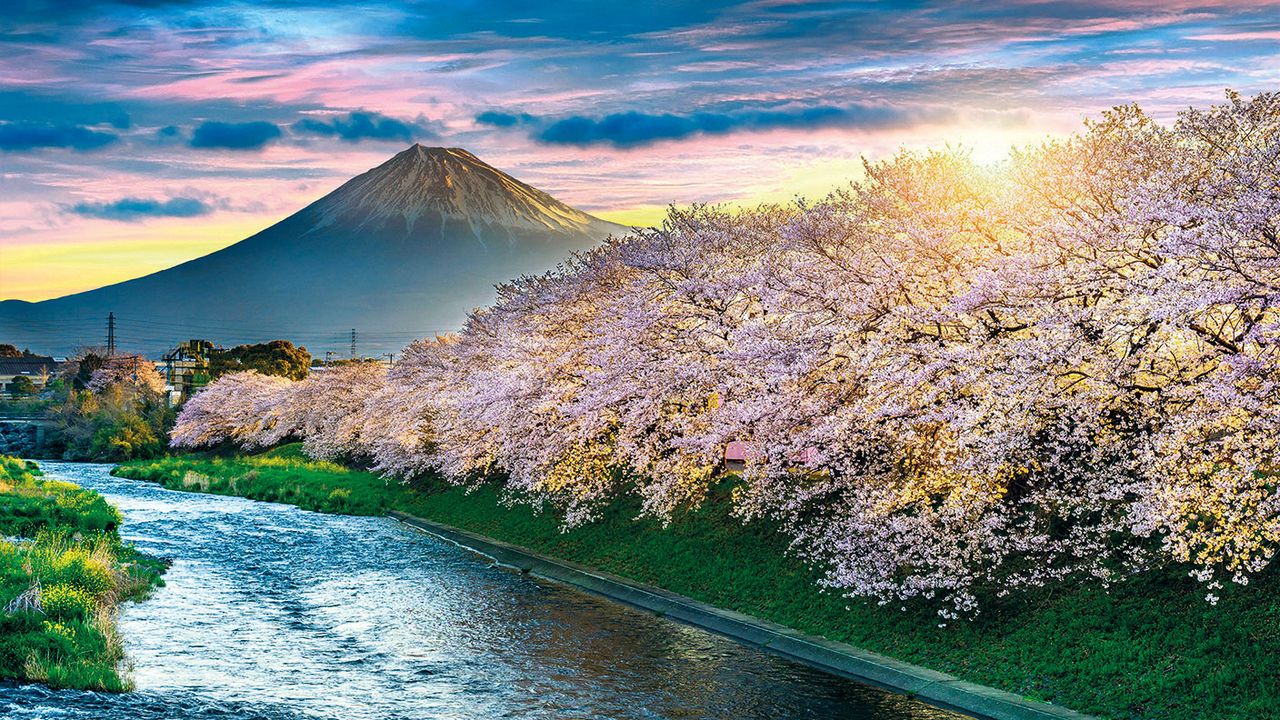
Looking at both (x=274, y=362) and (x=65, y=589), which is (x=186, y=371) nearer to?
(x=274, y=362)

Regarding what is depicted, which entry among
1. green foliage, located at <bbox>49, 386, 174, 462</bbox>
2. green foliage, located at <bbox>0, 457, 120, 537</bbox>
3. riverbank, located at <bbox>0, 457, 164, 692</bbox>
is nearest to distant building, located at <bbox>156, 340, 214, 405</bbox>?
green foliage, located at <bbox>49, 386, 174, 462</bbox>

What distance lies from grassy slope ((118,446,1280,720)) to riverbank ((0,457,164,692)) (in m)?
13.8

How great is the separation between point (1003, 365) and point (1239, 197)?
4.69 metres

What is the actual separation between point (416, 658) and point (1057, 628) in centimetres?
1269

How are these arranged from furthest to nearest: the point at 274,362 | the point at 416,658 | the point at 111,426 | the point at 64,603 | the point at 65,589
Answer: the point at 274,362
the point at 111,426
the point at 65,589
the point at 64,603
the point at 416,658

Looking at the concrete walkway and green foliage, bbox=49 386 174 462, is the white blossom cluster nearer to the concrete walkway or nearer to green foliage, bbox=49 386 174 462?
the concrete walkway

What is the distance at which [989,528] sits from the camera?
2077 cm

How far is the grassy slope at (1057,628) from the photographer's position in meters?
16.5

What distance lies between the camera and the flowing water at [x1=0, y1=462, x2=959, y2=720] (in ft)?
59.5

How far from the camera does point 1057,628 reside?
19453 millimetres

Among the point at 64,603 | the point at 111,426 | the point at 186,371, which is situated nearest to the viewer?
the point at 64,603

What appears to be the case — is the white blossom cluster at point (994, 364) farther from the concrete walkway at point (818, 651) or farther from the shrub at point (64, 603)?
the shrub at point (64, 603)

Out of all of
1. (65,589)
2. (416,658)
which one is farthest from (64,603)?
(416,658)

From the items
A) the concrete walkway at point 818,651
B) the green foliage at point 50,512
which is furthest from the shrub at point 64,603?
the concrete walkway at point 818,651
